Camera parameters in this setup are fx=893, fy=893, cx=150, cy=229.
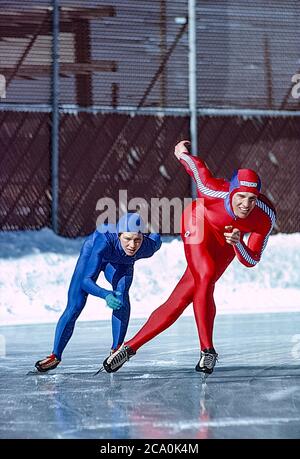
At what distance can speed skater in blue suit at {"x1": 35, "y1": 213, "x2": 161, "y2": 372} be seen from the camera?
5816mm

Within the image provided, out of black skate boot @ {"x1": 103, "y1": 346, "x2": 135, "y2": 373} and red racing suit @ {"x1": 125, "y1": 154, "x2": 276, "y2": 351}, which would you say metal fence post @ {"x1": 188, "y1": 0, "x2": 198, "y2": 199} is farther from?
black skate boot @ {"x1": 103, "y1": 346, "x2": 135, "y2": 373}

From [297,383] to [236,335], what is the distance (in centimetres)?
257

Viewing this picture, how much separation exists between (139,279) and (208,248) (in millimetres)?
5766

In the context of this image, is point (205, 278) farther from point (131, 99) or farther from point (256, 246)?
point (131, 99)

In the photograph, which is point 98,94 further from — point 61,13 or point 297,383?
point 297,383

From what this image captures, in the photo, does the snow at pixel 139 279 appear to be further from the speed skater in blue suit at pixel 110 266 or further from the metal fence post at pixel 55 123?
the speed skater in blue suit at pixel 110 266

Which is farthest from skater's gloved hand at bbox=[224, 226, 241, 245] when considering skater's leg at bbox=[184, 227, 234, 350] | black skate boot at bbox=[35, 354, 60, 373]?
black skate boot at bbox=[35, 354, 60, 373]

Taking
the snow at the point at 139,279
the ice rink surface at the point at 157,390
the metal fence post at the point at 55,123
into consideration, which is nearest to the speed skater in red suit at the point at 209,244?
the ice rink surface at the point at 157,390

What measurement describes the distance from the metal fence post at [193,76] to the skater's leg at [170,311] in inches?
259

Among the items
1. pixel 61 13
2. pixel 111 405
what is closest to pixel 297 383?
pixel 111 405

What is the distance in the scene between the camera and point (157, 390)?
541cm

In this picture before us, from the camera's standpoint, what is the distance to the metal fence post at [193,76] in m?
12.5

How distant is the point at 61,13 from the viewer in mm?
12312

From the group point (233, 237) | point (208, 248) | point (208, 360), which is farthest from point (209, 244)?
point (208, 360)
